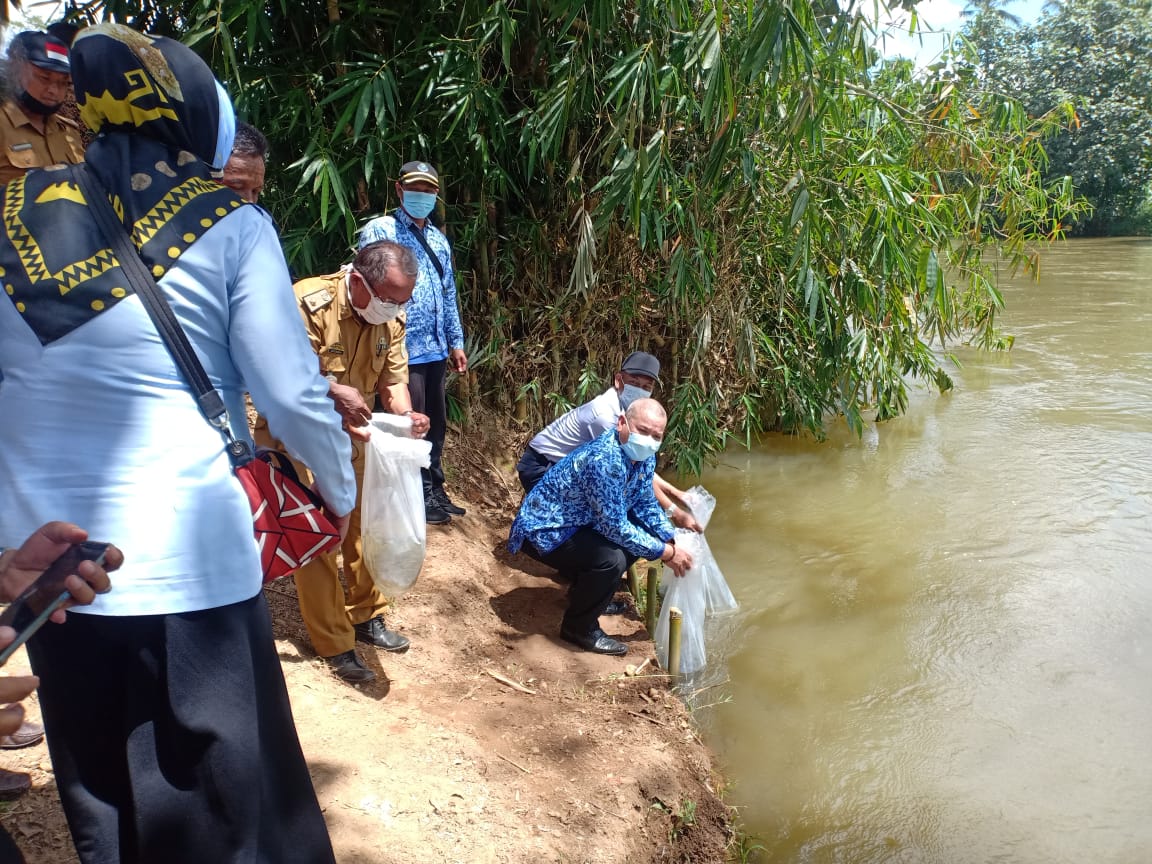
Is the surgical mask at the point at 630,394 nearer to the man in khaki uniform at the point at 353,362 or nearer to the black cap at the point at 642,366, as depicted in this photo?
the black cap at the point at 642,366

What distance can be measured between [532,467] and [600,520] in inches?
24.5

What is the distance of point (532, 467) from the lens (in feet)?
13.1

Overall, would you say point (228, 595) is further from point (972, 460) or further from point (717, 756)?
point (972, 460)

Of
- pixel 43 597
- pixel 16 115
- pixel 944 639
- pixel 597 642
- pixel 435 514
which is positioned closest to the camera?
pixel 43 597

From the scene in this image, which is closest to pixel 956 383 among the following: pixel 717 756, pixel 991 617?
pixel 991 617

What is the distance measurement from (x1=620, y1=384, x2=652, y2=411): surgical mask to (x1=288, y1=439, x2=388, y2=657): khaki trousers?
134cm

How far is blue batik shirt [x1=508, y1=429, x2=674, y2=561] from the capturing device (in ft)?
11.2

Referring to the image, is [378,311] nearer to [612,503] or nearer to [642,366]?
[612,503]

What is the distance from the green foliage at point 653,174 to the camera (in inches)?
157

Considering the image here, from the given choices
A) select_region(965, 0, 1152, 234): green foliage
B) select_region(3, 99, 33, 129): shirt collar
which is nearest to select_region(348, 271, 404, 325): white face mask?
select_region(3, 99, 33, 129): shirt collar

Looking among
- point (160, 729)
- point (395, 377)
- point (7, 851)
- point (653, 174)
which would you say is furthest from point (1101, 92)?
point (7, 851)

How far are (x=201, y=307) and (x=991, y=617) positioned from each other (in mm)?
4258

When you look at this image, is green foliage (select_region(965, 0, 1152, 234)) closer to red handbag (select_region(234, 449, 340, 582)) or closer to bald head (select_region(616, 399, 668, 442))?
bald head (select_region(616, 399, 668, 442))

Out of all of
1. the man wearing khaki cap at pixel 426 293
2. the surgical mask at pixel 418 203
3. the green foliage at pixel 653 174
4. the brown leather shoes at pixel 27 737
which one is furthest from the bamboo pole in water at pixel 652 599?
the brown leather shoes at pixel 27 737
